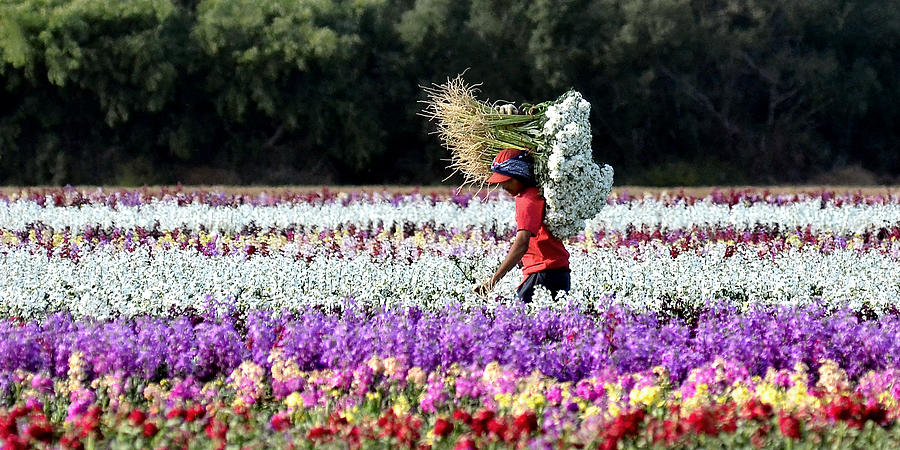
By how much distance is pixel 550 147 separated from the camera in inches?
248

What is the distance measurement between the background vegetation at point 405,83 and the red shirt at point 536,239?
23961 millimetres

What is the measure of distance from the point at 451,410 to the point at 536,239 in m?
1.67

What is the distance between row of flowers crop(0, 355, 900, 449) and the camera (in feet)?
12.7

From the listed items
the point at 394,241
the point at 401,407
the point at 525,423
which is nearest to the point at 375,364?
the point at 401,407

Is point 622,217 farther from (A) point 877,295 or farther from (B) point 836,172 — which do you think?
(B) point 836,172

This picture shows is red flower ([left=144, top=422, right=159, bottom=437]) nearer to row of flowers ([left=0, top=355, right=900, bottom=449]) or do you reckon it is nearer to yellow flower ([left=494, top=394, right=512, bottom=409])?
row of flowers ([left=0, top=355, right=900, bottom=449])

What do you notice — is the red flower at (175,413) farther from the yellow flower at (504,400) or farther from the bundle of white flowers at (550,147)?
the bundle of white flowers at (550,147)

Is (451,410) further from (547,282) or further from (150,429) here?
(547,282)

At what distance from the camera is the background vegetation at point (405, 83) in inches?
1174

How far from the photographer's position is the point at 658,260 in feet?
28.6

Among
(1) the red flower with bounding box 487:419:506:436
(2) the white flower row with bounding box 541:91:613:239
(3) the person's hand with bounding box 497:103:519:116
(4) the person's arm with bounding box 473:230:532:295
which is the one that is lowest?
(1) the red flower with bounding box 487:419:506:436

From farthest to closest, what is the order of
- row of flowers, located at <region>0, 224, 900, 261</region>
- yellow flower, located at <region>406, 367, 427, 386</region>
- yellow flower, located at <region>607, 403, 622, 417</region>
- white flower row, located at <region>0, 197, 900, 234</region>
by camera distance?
white flower row, located at <region>0, 197, 900, 234</region>
row of flowers, located at <region>0, 224, 900, 261</region>
yellow flower, located at <region>406, 367, 427, 386</region>
yellow flower, located at <region>607, 403, 622, 417</region>

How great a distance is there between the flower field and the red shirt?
0.69ft

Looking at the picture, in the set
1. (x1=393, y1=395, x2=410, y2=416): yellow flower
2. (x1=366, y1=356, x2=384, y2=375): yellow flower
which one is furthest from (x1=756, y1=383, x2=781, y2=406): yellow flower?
(x1=366, y1=356, x2=384, y2=375): yellow flower
